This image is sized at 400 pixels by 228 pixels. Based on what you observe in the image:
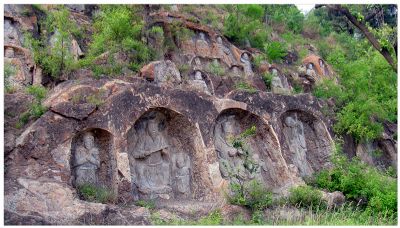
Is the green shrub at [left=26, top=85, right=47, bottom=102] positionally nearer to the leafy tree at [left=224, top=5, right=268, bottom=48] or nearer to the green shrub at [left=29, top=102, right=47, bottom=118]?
the green shrub at [left=29, top=102, right=47, bottom=118]

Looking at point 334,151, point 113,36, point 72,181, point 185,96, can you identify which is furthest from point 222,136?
point 113,36

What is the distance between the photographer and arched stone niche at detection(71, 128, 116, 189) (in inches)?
488

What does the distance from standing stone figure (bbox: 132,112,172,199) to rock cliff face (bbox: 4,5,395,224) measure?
28 mm

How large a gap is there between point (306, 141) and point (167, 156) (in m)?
5.62

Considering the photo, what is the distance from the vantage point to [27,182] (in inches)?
424

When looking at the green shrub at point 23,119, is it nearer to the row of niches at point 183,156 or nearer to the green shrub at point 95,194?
the row of niches at point 183,156

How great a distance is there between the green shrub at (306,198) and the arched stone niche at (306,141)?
111 inches

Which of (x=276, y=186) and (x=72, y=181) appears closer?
(x=72, y=181)

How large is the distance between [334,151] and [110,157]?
741cm

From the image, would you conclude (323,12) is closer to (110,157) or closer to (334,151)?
(334,151)

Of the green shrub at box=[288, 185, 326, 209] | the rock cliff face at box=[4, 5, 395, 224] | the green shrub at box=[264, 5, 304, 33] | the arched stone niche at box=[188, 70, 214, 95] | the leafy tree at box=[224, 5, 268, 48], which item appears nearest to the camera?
the rock cliff face at box=[4, 5, 395, 224]

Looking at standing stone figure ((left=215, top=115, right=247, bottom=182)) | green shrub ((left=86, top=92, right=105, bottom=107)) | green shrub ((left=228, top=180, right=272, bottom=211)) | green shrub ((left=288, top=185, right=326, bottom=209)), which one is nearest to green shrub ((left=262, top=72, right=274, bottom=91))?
standing stone figure ((left=215, top=115, right=247, bottom=182))

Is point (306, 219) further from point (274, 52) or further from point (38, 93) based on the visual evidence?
point (274, 52)

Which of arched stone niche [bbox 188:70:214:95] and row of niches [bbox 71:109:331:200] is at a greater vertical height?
arched stone niche [bbox 188:70:214:95]
